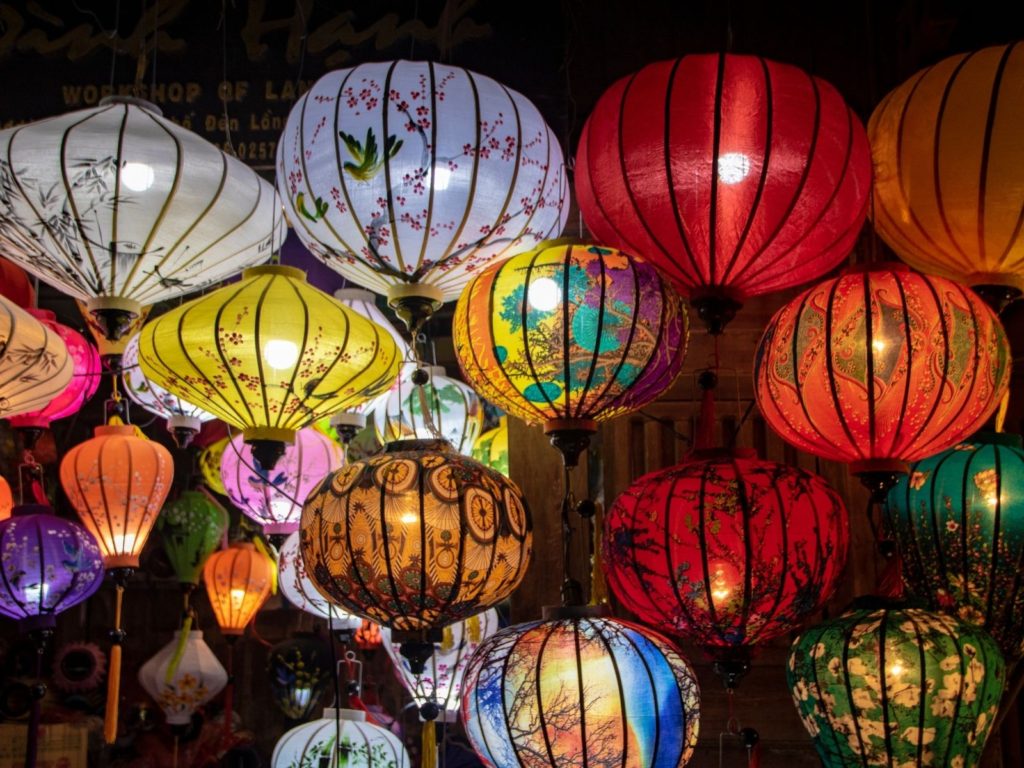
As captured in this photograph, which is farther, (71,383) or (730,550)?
(71,383)

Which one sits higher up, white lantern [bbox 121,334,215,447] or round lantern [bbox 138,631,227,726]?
white lantern [bbox 121,334,215,447]

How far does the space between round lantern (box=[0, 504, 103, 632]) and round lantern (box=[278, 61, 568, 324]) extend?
1819 mm

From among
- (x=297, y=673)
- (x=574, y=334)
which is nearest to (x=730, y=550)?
(x=574, y=334)

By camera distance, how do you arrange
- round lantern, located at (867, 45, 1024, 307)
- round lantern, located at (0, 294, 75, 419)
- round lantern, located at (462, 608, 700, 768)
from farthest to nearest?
1. round lantern, located at (0, 294, 75, 419)
2. round lantern, located at (867, 45, 1024, 307)
3. round lantern, located at (462, 608, 700, 768)

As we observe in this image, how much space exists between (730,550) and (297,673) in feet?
12.3

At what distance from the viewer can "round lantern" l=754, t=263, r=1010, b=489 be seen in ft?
6.98

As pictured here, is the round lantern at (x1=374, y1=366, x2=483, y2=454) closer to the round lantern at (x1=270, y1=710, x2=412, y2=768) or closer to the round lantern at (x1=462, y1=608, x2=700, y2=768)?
the round lantern at (x1=270, y1=710, x2=412, y2=768)

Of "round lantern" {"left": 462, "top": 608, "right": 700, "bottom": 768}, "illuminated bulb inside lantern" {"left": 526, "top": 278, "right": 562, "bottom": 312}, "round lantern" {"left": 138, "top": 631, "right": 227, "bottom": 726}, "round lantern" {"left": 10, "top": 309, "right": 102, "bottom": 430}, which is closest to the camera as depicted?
"round lantern" {"left": 462, "top": 608, "right": 700, "bottom": 768}

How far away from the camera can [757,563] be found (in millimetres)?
2170

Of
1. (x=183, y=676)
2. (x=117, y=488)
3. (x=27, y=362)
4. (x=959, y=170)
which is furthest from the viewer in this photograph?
(x=183, y=676)

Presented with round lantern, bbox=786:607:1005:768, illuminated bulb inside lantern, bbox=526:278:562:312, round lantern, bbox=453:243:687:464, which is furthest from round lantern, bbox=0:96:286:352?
round lantern, bbox=786:607:1005:768

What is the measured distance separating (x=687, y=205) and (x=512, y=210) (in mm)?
478

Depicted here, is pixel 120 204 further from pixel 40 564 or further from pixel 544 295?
pixel 40 564

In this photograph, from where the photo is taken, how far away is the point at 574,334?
215 cm
